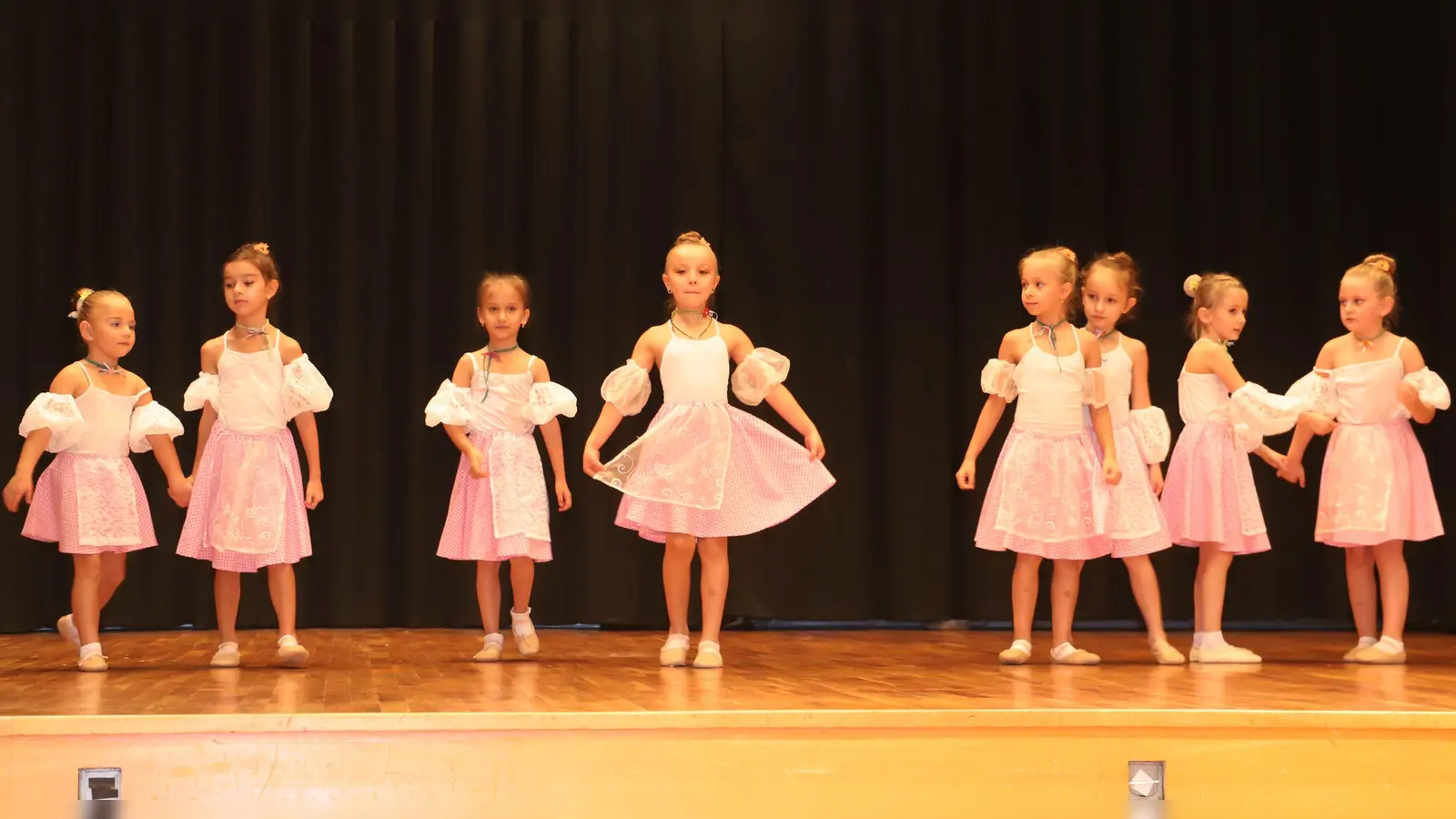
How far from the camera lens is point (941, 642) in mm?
5922

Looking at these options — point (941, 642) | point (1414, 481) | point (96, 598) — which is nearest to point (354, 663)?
point (96, 598)

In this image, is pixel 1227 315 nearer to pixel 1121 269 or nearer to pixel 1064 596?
pixel 1121 269

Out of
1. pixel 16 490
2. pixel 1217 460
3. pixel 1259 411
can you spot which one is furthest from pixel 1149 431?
pixel 16 490

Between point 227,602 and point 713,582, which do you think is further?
point 227,602

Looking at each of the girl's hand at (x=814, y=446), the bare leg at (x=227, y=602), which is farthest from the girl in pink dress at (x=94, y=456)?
the girl's hand at (x=814, y=446)

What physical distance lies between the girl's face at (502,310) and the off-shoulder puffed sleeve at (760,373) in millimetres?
804

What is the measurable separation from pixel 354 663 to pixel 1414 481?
11.6 ft

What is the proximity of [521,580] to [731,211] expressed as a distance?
218cm

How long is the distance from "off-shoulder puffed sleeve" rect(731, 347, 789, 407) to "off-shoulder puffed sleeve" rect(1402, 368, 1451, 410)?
81.4 inches

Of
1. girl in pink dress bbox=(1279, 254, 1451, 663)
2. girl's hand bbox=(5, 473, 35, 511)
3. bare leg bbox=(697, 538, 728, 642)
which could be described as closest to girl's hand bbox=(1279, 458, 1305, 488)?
girl in pink dress bbox=(1279, 254, 1451, 663)

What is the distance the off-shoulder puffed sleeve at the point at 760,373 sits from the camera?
4863 mm

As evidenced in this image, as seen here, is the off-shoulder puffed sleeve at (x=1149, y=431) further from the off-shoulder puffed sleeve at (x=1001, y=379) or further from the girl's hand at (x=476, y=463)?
the girl's hand at (x=476, y=463)

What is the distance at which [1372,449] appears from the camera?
5.20m

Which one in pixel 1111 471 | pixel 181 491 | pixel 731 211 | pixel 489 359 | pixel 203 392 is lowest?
pixel 181 491
